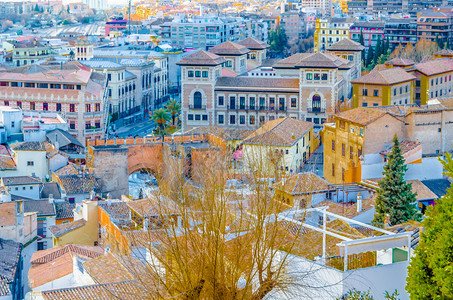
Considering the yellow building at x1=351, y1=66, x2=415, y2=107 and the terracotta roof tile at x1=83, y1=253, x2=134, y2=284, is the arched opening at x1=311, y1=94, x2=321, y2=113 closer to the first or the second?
the yellow building at x1=351, y1=66, x2=415, y2=107

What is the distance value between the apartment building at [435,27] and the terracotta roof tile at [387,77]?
50.7 metres

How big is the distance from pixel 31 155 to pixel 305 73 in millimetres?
23884

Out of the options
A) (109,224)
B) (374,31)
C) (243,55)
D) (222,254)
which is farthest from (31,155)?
(374,31)

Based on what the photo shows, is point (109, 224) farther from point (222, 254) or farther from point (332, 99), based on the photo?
point (332, 99)

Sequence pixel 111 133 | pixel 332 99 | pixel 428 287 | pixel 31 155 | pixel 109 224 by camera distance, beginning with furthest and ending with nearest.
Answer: pixel 111 133, pixel 332 99, pixel 31 155, pixel 109 224, pixel 428 287

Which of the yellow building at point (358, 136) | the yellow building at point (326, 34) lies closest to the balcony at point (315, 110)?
the yellow building at point (358, 136)

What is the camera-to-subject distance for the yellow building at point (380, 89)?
59.1 metres

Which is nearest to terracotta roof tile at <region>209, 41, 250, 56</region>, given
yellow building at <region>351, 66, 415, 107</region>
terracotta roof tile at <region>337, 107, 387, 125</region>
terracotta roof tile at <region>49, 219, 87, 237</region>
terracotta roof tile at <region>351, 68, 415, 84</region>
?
terracotta roof tile at <region>351, 68, 415, 84</region>

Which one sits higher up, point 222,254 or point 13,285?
point 222,254

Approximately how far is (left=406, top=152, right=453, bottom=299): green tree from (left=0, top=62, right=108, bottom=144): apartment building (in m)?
54.6

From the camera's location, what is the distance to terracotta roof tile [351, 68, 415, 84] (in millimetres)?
59431

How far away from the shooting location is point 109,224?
107ft

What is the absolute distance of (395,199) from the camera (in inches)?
1101

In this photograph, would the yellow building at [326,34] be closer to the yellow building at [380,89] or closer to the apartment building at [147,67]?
the apartment building at [147,67]
